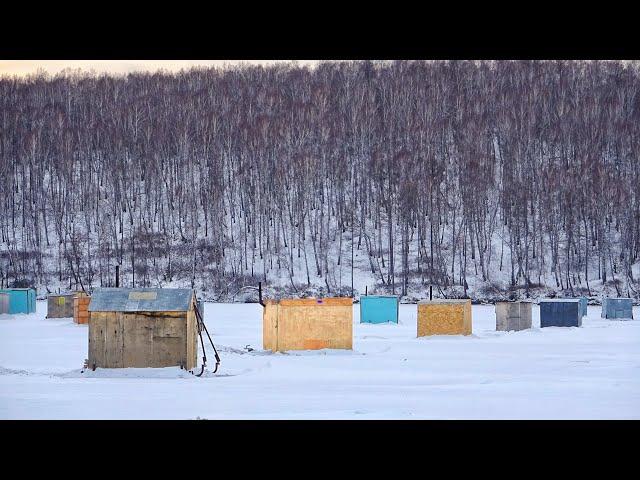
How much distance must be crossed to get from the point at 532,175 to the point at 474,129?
21.0 feet

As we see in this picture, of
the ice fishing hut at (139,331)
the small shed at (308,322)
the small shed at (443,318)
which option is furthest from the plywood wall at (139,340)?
the small shed at (443,318)

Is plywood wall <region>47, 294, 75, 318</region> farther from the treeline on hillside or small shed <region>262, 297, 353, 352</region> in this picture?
the treeline on hillside

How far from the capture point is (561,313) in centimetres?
3141

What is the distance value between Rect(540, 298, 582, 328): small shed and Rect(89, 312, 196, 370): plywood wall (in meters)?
17.6

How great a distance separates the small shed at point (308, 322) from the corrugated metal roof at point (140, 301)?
4328 millimetres

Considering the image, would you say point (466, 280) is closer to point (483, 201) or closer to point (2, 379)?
point (483, 201)

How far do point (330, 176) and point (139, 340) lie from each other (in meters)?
52.3

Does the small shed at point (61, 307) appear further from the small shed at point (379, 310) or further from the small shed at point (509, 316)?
the small shed at point (509, 316)

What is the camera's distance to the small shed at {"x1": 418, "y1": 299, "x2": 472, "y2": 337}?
26.3 m

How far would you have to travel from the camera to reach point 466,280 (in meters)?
58.8

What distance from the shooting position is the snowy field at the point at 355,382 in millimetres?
12250

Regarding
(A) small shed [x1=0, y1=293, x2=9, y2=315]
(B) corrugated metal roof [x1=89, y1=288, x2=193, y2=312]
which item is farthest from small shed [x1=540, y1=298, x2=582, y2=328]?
(A) small shed [x1=0, y1=293, x2=9, y2=315]

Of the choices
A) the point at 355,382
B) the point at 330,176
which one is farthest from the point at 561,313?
the point at 330,176

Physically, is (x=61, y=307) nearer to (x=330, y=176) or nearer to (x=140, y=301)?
(x=140, y=301)
